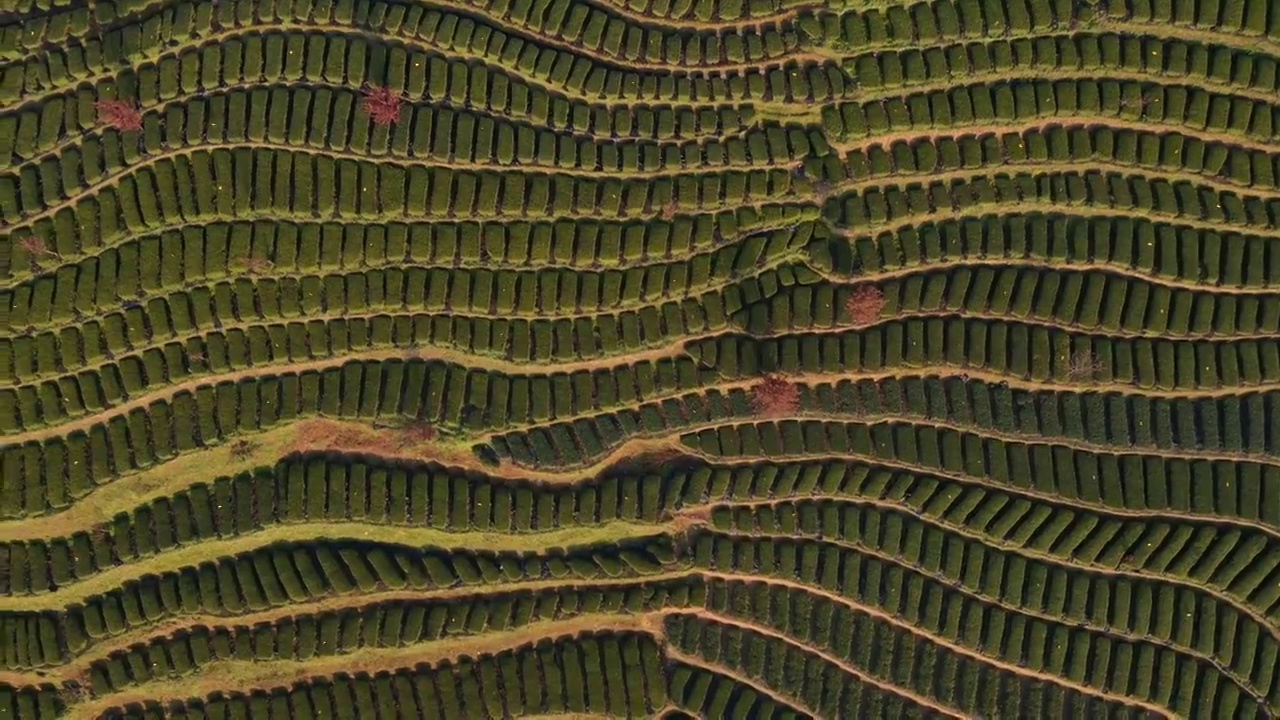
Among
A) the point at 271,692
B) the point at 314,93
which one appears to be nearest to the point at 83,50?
the point at 314,93

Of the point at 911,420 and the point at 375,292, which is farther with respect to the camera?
the point at 911,420

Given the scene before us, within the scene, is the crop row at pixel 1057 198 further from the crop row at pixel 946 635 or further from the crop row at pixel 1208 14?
the crop row at pixel 946 635

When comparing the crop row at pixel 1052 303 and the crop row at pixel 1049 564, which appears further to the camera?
the crop row at pixel 1052 303

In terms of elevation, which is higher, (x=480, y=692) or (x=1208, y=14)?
(x=1208, y=14)

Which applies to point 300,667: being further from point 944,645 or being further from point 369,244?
point 944,645

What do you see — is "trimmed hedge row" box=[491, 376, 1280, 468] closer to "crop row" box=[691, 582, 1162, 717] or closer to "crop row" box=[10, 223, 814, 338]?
"crop row" box=[10, 223, 814, 338]

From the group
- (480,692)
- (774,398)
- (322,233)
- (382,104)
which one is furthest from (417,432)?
(774,398)

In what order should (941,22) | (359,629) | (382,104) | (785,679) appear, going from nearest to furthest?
(359,629) → (785,679) → (382,104) → (941,22)

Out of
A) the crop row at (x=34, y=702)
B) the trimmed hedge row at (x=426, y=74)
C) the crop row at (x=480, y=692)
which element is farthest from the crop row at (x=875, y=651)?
the crop row at (x=34, y=702)
